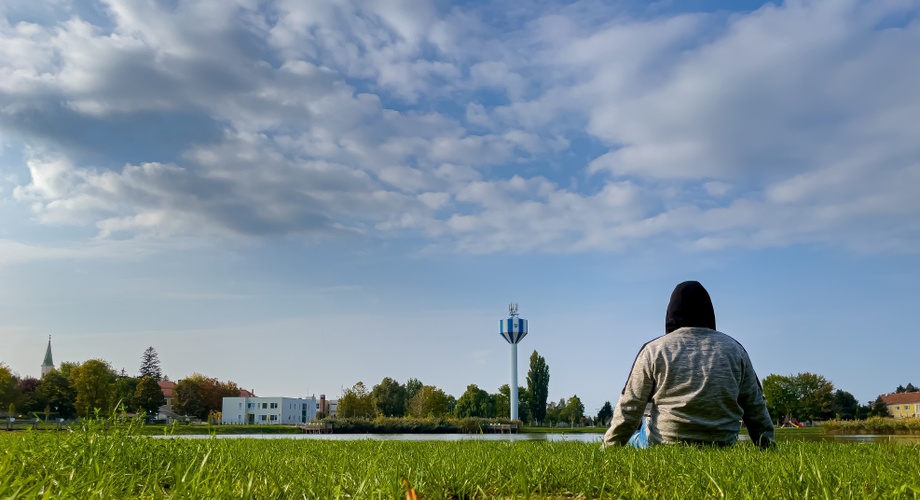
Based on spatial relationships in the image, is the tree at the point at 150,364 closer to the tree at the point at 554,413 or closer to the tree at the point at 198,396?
the tree at the point at 198,396

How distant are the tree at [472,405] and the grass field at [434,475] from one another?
245 feet

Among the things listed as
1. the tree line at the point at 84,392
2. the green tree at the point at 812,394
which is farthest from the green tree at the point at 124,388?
the green tree at the point at 812,394

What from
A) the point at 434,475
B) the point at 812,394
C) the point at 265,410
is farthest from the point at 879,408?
the point at 434,475

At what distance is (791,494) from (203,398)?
9400 centimetres

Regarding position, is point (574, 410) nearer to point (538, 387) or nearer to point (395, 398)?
point (538, 387)

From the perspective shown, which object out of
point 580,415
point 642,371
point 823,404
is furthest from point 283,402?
A: point 642,371

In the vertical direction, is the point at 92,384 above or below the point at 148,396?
above

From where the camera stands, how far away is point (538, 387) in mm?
77188

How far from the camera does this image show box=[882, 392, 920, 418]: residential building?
3484 inches

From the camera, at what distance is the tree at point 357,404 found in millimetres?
69938

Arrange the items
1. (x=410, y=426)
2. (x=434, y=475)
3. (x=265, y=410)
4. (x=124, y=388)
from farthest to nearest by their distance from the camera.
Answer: (x=265, y=410) < (x=124, y=388) < (x=410, y=426) < (x=434, y=475)

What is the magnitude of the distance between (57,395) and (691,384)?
72.5 metres

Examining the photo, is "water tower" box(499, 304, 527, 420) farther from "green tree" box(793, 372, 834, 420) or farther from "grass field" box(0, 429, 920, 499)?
"grass field" box(0, 429, 920, 499)

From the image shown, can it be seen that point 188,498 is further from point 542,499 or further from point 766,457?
point 766,457
